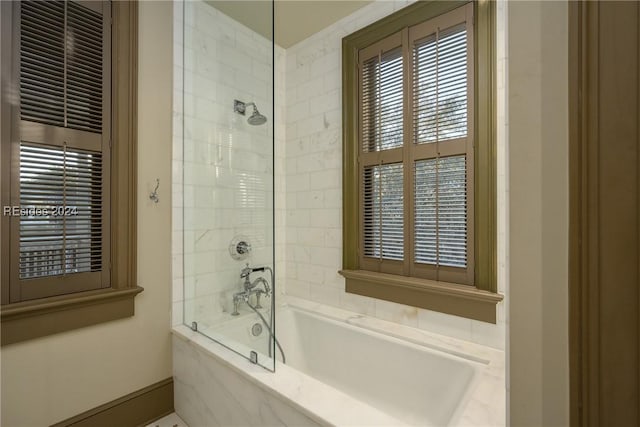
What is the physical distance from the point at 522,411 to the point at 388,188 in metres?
1.65

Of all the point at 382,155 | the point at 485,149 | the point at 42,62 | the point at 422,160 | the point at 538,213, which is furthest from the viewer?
the point at 382,155

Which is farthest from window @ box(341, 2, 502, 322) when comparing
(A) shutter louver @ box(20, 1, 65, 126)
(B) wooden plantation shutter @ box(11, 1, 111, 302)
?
(A) shutter louver @ box(20, 1, 65, 126)

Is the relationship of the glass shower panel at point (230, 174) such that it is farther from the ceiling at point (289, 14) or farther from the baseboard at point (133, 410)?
the baseboard at point (133, 410)

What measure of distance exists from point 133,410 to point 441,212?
2.18 meters

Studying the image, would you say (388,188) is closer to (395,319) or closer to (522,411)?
(395,319)

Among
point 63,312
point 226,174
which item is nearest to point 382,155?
point 226,174

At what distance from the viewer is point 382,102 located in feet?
6.97

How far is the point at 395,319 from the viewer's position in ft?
6.68

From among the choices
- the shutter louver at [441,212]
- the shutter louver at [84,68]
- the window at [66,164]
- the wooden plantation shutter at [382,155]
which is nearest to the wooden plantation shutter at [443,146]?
the shutter louver at [441,212]

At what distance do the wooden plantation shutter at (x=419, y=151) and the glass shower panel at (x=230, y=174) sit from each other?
3.09ft

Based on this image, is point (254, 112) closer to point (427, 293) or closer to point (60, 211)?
point (60, 211)

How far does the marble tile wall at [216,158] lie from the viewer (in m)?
1.52

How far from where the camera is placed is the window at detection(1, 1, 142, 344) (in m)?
1.36

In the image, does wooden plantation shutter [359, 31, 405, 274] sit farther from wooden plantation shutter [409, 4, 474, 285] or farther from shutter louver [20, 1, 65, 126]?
shutter louver [20, 1, 65, 126]
